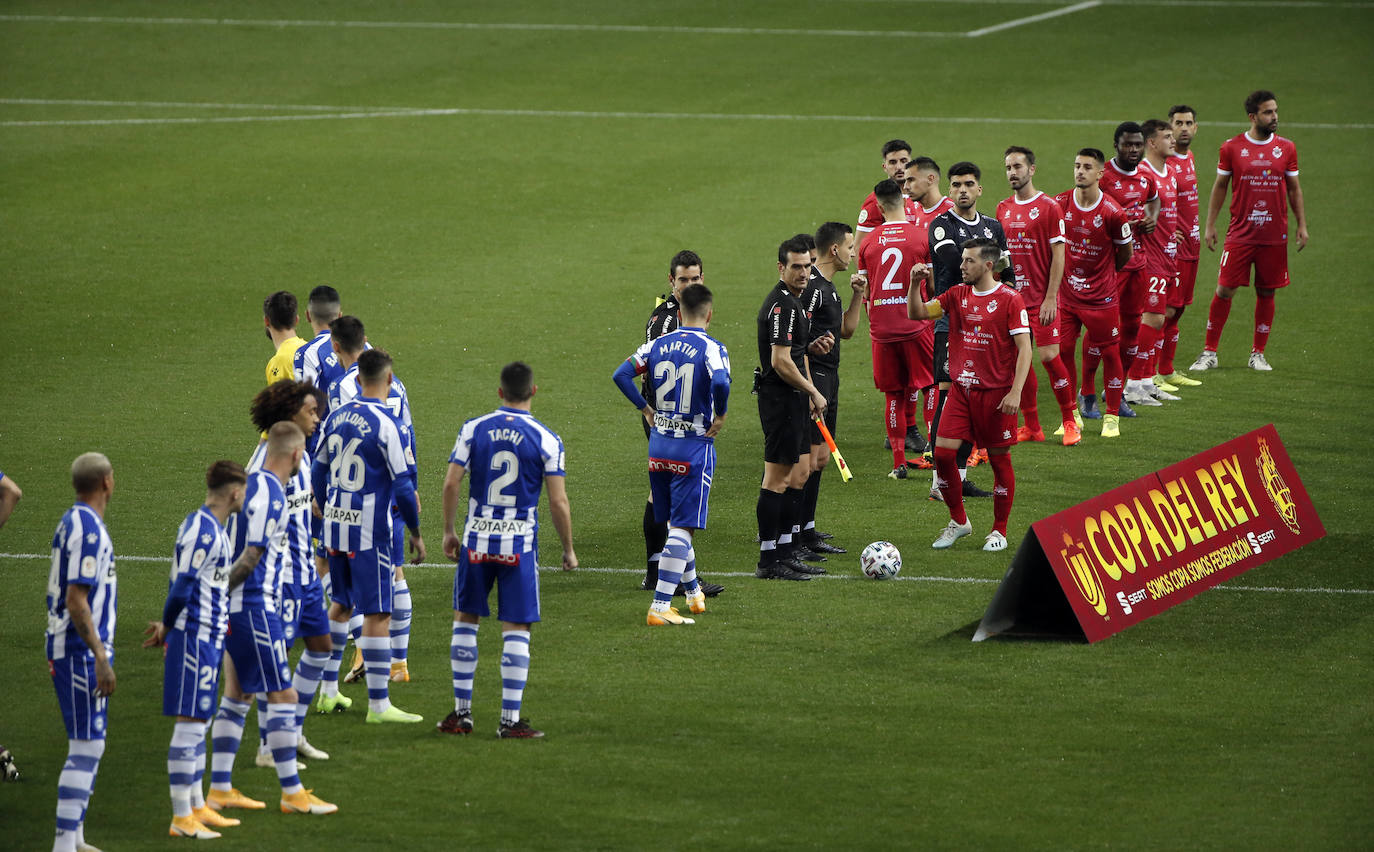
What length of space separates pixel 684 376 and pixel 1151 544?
3178mm

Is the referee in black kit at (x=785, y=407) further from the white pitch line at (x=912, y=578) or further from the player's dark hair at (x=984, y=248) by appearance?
the player's dark hair at (x=984, y=248)

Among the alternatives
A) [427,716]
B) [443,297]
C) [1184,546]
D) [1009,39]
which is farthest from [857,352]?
[1009,39]

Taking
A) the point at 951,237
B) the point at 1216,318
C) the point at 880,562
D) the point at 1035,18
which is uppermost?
the point at 1035,18

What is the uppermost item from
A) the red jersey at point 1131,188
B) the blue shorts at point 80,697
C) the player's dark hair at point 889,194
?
the red jersey at point 1131,188

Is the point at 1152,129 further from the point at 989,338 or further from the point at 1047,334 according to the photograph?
the point at 989,338

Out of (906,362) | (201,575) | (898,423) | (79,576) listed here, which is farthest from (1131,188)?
(79,576)

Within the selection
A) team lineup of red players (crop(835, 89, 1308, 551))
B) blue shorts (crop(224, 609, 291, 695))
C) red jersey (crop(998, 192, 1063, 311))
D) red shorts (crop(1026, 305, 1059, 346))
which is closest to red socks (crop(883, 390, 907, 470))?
team lineup of red players (crop(835, 89, 1308, 551))

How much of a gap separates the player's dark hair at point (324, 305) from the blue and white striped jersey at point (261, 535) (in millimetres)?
2538

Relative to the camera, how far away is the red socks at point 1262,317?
16.8 metres

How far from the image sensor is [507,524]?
325 inches

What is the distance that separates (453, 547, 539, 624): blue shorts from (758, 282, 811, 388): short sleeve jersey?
306cm

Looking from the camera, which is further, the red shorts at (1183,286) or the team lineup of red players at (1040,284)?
the red shorts at (1183,286)

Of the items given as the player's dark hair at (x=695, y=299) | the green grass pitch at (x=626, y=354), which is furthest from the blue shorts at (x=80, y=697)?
the player's dark hair at (x=695, y=299)

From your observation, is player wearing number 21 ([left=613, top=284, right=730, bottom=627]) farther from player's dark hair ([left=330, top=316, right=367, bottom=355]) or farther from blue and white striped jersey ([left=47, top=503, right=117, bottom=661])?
blue and white striped jersey ([left=47, top=503, right=117, bottom=661])
